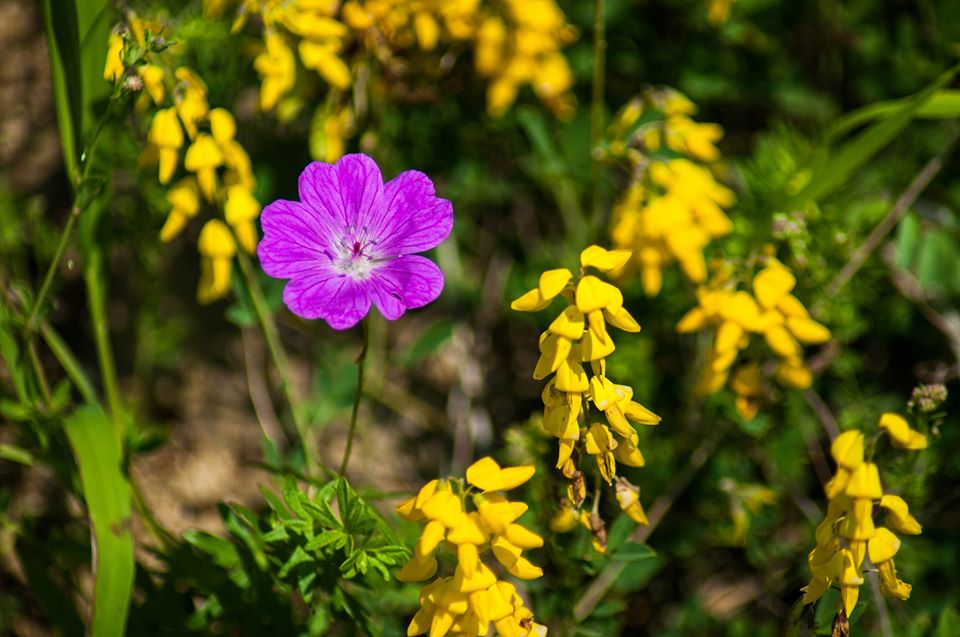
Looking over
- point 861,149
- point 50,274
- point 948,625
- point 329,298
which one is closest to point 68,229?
point 50,274

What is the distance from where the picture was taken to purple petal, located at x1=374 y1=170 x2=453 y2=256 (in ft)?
5.30

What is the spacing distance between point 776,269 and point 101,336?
1642 mm

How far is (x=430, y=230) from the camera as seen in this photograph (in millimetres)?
1620

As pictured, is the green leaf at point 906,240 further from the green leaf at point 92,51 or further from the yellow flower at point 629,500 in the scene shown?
the green leaf at point 92,51

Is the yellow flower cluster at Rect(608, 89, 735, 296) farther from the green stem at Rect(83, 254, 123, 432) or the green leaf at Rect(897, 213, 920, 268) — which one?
the green stem at Rect(83, 254, 123, 432)

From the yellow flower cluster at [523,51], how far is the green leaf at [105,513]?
143 cm

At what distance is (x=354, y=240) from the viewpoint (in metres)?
1.72

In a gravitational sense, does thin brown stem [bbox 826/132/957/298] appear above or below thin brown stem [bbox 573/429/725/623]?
above

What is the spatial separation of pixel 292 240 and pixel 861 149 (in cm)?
146

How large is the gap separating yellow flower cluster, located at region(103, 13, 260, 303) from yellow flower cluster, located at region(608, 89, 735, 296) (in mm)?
939

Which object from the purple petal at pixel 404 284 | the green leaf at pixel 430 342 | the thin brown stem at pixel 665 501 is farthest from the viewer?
the green leaf at pixel 430 342

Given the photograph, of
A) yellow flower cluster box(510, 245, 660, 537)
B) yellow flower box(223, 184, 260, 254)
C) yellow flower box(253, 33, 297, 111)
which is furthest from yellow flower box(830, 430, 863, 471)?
yellow flower box(253, 33, 297, 111)

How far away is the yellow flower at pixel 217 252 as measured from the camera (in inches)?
84.3

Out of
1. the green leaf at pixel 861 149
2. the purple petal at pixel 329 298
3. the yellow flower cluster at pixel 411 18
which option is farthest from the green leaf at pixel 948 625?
the yellow flower cluster at pixel 411 18
